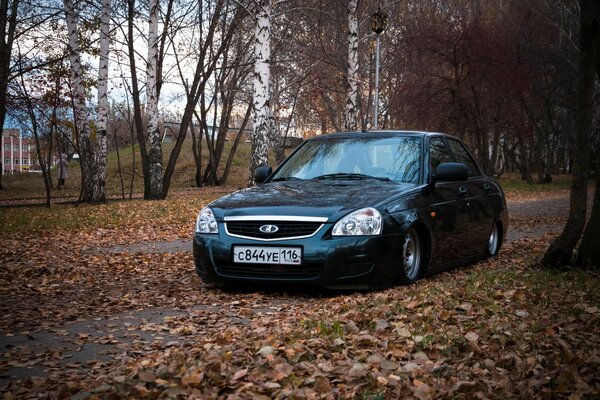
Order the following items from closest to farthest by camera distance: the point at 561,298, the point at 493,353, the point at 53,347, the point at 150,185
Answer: the point at 493,353
the point at 53,347
the point at 561,298
the point at 150,185

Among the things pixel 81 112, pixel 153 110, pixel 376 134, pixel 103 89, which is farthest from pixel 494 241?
pixel 81 112

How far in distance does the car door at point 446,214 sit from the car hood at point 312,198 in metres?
0.53

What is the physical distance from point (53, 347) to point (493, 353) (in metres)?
3.05

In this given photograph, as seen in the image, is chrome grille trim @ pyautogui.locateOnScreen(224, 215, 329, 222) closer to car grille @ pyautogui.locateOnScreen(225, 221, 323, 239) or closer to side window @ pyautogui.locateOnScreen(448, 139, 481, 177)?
car grille @ pyautogui.locateOnScreen(225, 221, 323, 239)

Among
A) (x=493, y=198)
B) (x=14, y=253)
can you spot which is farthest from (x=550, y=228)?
(x=14, y=253)

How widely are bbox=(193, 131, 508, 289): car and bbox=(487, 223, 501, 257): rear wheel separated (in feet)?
2.07

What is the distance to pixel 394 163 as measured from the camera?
7949mm

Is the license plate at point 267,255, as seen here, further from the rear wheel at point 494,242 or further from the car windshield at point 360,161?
the rear wheel at point 494,242

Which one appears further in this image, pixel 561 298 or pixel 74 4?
pixel 74 4

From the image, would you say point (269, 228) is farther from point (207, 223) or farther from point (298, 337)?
point (298, 337)

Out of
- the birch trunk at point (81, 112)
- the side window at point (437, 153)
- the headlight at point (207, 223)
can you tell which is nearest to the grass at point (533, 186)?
the birch trunk at point (81, 112)

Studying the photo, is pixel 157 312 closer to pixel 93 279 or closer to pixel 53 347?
pixel 53 347

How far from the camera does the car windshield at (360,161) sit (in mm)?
7859

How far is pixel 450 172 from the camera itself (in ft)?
25.2
